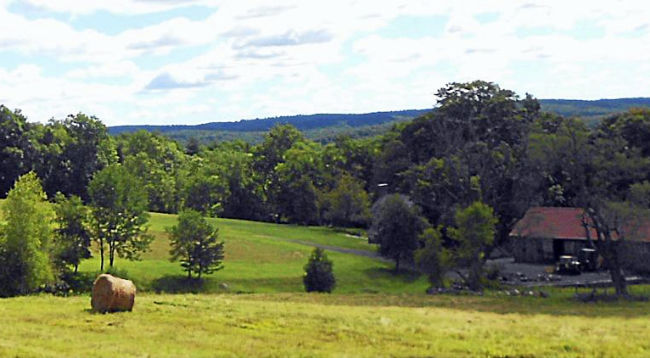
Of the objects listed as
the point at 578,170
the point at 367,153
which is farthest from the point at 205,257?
the point at 367,153

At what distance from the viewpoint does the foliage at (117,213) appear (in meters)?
63.1

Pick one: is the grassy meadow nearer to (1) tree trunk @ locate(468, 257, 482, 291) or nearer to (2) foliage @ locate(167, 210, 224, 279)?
(1) tree trunk @ locate(468, 257, 482, 291)

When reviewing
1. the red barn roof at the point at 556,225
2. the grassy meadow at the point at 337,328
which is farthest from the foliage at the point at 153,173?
the grassy meadow at the point at 337,328

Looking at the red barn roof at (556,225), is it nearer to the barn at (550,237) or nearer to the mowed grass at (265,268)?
the barn at (550,237)

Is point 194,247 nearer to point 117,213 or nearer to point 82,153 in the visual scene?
point 117,213

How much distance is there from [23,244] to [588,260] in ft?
151

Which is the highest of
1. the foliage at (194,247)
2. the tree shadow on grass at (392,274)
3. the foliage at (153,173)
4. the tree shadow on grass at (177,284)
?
the foliage at (153,173)

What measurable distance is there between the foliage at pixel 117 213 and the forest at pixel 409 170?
0.69 feet

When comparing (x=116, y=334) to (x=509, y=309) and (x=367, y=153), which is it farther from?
(x=367, y=153)

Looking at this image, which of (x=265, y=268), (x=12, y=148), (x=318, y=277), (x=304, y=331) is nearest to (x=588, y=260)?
(x=318, y=277)

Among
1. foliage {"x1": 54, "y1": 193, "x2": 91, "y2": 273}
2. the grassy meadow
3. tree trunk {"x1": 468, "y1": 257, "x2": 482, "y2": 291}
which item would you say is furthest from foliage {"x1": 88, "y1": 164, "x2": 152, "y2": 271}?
tree trunk {"x1": 468, "y1": 257, "x2": 482, "y2": 291}

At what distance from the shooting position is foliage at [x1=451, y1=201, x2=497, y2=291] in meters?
54.8

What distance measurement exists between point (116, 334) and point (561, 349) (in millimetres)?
15430

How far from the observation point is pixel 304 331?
28.3 m
